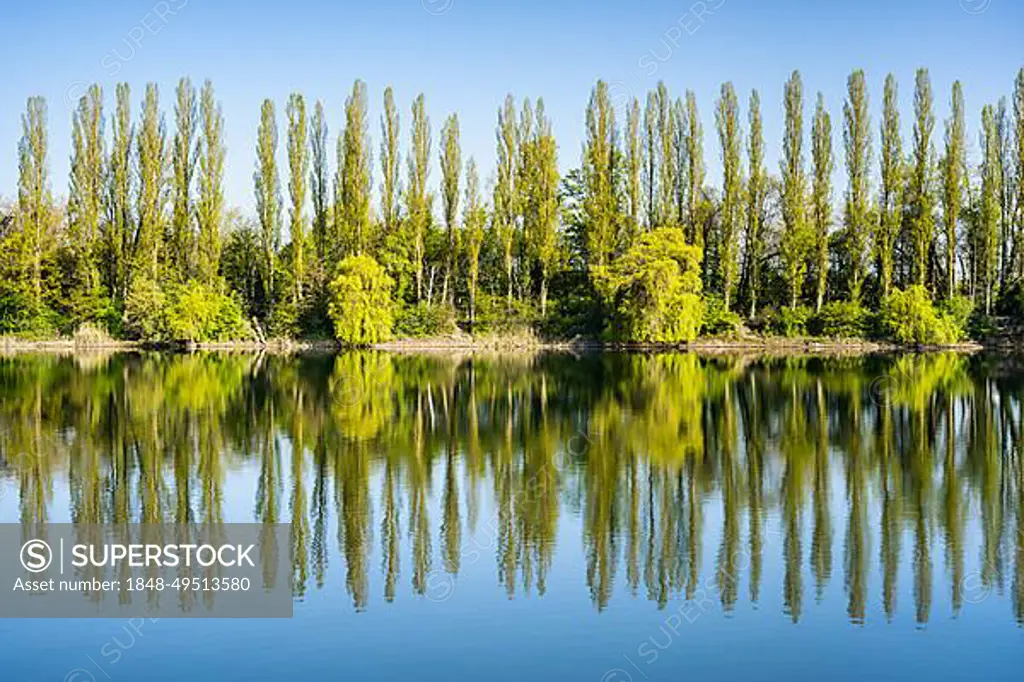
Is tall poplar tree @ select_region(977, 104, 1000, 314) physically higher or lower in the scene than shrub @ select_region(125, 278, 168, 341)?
higher

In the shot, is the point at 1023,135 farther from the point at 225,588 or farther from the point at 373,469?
the point at 225,588

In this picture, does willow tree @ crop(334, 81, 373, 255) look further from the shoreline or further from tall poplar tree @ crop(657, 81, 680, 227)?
tall poplar tree @ crop(657, 81, 680, 227)

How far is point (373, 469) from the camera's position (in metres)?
15.1

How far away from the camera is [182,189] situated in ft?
162

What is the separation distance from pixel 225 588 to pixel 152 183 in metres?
42.3

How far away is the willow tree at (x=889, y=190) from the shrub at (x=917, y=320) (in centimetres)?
161

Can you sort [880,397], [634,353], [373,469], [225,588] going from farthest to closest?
[634,353], [880,397], [373,469], [225,588]

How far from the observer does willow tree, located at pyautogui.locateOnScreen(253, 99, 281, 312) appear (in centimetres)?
4994

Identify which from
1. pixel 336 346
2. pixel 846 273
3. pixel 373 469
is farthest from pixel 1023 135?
pixel 373 469

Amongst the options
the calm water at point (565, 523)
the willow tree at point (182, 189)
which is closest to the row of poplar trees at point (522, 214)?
the willow tree at point (182, 189)

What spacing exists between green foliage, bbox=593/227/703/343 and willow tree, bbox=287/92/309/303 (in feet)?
45.9

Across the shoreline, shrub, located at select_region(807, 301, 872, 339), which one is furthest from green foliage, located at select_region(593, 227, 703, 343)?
shrub, located at select_region(807, 301, 872, 339)

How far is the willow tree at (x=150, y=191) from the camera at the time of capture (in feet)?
157

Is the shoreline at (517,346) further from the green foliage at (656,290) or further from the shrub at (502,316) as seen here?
the green foliage at (656,290)
